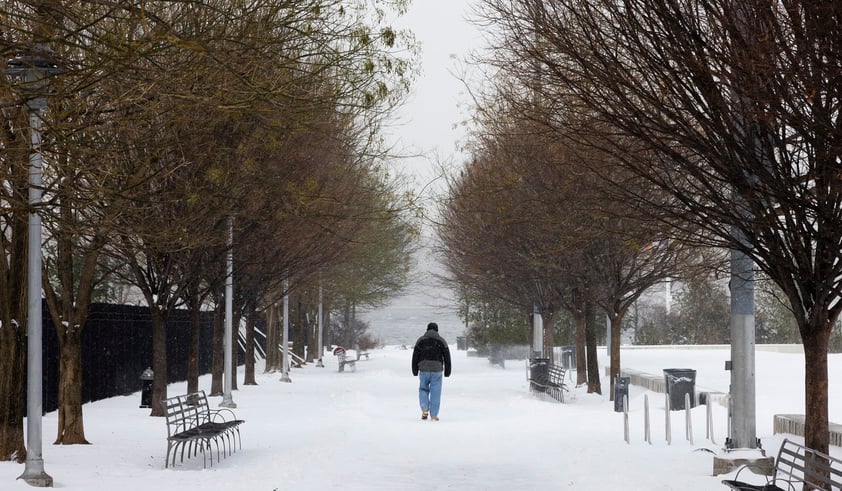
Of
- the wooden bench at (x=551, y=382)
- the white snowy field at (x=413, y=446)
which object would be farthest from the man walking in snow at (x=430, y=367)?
the wooden bench at (x=551, y=382)

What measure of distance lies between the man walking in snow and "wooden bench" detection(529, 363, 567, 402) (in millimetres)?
5622

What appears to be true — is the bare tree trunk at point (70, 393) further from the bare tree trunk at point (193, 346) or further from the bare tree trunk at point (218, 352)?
the bare tree trunk at point (218, 352)

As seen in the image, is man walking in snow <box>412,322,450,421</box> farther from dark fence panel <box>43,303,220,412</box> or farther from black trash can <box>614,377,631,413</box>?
dark fence panel <box>43,303,220,412</box>

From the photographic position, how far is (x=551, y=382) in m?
28.8

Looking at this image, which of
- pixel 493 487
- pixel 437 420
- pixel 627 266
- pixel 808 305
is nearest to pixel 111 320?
pixel 437 420

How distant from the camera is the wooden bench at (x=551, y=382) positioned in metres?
28.1

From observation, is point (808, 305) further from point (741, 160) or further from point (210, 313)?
point (210, 313)

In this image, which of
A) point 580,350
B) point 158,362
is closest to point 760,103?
point 158,362

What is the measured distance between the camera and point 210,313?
41.3 metres

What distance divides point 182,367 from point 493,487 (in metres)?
24.6

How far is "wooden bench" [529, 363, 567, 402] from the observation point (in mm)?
28125

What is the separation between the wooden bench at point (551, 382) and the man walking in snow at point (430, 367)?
5.62 metres

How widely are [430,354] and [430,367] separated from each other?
304 mm

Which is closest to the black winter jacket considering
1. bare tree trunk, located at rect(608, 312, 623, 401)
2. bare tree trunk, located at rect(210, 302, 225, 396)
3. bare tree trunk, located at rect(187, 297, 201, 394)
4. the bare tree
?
bare tree trunk, located at rect(187, 297, 201, 394)
